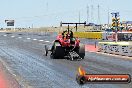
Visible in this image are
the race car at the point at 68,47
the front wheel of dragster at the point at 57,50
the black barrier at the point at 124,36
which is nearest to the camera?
the race car at the point at 68,47

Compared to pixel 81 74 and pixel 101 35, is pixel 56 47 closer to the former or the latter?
pixel 81 74

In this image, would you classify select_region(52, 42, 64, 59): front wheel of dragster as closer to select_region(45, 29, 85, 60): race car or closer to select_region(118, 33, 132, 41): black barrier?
select_region(45, 29, 85, 60): race car

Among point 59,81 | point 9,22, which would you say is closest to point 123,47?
point 59,81

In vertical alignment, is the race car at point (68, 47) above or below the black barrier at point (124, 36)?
above

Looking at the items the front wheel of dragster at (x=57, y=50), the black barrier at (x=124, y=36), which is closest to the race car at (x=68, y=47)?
the front wheel of dragster at (x=57, y=50)

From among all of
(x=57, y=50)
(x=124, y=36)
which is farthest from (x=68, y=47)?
(x=124, y=36)

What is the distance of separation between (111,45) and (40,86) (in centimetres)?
1702

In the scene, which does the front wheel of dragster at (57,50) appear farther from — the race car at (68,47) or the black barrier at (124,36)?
the black barrier at (124,36)

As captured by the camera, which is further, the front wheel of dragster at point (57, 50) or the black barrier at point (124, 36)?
the black barrier at point (124, 36)

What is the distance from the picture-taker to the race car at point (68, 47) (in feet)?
64.8

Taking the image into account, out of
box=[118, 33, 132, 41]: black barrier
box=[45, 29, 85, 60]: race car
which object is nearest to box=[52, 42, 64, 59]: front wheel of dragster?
box=[45, 29, 85, 60]: race car

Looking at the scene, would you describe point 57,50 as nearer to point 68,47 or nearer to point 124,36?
point 68,47

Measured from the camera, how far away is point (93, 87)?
9.69 m

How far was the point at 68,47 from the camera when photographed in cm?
1997
